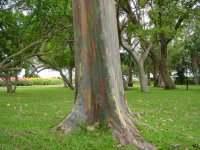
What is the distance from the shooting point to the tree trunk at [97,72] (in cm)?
632

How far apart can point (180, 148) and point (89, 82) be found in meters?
2.13

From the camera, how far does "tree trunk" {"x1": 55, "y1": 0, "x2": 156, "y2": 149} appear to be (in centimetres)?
632

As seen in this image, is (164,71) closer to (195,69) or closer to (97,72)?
(195,69)

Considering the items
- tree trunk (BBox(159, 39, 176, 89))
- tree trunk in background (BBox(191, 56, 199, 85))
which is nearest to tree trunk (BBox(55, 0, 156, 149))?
tree trunk (BBox(159, 39, 176, 89))

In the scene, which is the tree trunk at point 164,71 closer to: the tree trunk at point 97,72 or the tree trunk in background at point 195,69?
the tree trunk in background at point 195,69

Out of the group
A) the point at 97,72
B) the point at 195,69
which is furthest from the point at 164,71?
the point at 97,72

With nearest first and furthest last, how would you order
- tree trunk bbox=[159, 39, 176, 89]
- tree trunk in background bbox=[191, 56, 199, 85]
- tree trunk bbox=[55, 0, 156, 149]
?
tree trunk bbox=[55, 0, 156, 149] < tree trunk bbox=[159, 39, 176, 89] < tree trunk in background bbox=[191, 56, 199, 85]

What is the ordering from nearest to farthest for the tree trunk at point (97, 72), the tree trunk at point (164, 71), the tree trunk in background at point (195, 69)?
1. the tree trunk at point (97, 72)
2. the tree trunk at point (164, 71)
3. the tree trunk in background at point (195, 69)

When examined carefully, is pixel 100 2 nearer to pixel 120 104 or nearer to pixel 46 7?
pixel 120 104

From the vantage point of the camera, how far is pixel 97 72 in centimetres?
639

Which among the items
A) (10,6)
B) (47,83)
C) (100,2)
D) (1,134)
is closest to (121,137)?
(1,134)

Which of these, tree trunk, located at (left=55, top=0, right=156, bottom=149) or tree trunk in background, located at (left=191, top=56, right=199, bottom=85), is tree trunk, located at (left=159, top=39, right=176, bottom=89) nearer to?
tree trunk in background, located at (left=191, top=56, right=199, bottom=85)

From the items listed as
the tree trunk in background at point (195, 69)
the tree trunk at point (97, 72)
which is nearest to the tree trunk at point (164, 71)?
the tree trunk in background at point (195, 69)

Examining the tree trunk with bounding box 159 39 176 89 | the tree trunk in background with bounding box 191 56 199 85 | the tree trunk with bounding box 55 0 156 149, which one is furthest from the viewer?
the tree trunk in background with bounding box 191 56 199 85
